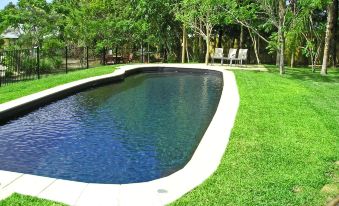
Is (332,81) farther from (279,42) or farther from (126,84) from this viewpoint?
(126,84)

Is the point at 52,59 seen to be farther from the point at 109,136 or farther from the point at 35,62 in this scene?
the point at 109,136

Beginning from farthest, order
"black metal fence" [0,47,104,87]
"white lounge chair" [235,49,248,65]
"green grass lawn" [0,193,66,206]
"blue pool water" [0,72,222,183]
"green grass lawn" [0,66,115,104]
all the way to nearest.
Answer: "white lounge chair" [235,49,248,65]
"black metal fence" [0,47,104,87]
"green grass lawn" [0,66,115,104]
"blue pool water" [0,72,222,183]
"green grass lawn" [0,193,66,206]

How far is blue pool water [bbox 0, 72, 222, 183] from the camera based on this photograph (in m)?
6.38

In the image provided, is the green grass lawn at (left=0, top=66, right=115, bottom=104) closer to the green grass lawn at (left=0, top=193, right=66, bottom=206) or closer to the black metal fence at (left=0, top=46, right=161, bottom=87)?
the black metal fence at (left=0, top=46, right=161, bottom=87)

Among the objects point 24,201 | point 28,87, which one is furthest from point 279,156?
point 28,87

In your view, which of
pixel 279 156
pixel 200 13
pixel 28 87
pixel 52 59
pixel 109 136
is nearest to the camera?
pixel 279 156

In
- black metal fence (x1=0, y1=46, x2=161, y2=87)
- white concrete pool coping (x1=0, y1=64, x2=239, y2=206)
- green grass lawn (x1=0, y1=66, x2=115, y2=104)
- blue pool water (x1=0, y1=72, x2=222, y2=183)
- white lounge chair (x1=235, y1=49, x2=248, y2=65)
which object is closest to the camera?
white concrete pool coping (x1=0, y1=64, x2=239, y2=206)

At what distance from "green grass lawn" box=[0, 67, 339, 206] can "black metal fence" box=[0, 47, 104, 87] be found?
500cm

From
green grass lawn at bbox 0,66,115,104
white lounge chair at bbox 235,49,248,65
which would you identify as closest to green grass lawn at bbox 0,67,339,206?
green grass lawn at bbox 0,66,115,104

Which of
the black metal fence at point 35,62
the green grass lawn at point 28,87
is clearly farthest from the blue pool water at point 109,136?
the black metal fence at point 35,62

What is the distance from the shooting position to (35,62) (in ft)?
54.4

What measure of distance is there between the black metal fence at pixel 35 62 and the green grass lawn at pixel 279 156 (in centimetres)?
500

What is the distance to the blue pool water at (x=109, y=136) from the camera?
6.38m

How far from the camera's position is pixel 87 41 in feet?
77.6
